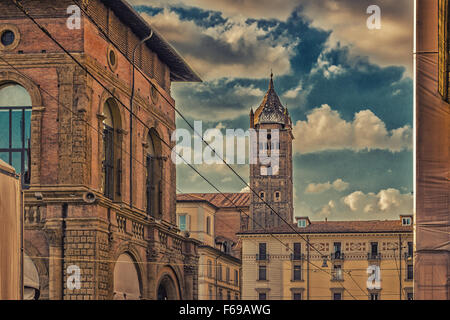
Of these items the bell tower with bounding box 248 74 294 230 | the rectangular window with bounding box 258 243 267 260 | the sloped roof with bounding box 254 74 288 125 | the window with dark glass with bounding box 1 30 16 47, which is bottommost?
the rectangular window with bounding box 258 243 267 260

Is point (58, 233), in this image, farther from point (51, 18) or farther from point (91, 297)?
point (51, 18)

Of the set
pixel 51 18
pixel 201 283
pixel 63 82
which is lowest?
pixel 201 283

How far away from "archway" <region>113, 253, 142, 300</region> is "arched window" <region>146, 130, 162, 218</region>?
5.10m

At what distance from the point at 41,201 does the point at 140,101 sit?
27.2 feet

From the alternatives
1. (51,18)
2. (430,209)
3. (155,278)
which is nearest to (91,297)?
(155,278)

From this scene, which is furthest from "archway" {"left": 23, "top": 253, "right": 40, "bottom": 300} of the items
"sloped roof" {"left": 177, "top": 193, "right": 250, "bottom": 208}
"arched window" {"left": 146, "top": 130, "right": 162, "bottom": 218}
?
"sloped roof" {"left": 177, "top": 193, "right": 250, "bottom": 208}

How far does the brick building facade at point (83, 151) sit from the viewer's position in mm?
29141

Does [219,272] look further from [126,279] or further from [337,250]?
[126,279]

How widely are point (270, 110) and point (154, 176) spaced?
101m

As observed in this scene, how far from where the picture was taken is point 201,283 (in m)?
77.6

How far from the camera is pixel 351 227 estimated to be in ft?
299

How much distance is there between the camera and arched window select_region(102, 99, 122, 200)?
3353 centimetres

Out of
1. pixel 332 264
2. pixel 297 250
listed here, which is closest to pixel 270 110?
pixel 297 250

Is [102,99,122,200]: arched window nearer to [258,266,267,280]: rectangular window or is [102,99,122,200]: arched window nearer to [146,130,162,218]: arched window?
[146,130,162,218]: arched window
